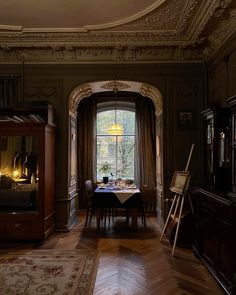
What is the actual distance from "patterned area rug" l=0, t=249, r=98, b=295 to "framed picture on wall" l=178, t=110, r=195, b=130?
9.29 feet

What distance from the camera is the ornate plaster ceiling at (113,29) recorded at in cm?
412

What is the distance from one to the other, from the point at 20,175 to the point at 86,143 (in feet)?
10.00

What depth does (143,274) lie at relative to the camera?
12.0 feet

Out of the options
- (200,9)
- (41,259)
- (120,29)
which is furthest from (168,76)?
(41,259)

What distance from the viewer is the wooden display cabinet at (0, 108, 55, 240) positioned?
4.92 metres

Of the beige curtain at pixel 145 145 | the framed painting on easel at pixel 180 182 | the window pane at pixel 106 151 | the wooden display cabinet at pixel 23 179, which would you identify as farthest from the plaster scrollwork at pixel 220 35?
the window pane at pixel 106 151

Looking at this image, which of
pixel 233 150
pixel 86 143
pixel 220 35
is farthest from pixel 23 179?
pixel 220 35

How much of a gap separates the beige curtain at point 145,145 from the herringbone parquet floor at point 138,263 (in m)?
1.87

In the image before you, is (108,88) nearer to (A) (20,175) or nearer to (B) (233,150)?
(A) (20,175)

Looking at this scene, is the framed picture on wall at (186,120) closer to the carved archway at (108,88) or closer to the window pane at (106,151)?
the carved archway at (108,88)

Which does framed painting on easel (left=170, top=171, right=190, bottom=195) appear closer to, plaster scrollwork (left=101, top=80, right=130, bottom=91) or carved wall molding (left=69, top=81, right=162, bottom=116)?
carved wall molding (left=69, top=81, right=162, bottom=116)

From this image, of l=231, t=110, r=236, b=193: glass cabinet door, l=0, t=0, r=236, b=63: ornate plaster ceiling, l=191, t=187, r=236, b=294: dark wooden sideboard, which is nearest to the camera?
l=191, t=187, r=236, b=294: dark wooden sideboard

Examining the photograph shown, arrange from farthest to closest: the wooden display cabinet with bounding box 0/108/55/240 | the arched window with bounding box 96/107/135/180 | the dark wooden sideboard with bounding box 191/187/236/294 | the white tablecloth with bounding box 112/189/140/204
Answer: the arched window with bounding box 96/107/135/180, the white tablecloth with bounding box 112/189/140/204, the wooden display cabinet with bounding box 0/108/55/240, the dark wooden sideboard with bounding box 191/187/236/294

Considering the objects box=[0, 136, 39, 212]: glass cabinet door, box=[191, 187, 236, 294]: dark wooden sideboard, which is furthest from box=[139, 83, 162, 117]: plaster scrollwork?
box=[0, 136, 39, 212]: glass cabinet door
